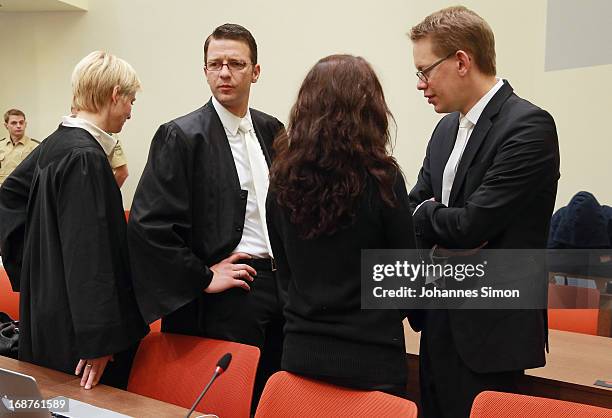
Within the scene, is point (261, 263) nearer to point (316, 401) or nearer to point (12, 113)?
point (316, 401)

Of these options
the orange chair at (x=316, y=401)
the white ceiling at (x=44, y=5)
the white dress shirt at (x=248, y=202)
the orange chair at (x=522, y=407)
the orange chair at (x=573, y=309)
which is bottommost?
the orange chair at (x=573, y=309)

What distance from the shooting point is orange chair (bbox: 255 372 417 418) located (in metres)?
1.56

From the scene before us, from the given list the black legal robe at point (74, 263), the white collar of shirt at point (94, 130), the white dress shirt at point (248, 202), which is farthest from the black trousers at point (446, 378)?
the white collar of shirt at point (94, 130)

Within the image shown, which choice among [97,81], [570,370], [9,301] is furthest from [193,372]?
[9,301]

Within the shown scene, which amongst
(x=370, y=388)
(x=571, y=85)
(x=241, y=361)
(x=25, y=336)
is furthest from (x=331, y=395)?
(x=571, y=85)

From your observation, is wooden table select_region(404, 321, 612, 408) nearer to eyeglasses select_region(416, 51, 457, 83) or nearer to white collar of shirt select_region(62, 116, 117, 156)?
eyeglasses select_region(416, 51, 457, 83)

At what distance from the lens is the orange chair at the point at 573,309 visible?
2.76m

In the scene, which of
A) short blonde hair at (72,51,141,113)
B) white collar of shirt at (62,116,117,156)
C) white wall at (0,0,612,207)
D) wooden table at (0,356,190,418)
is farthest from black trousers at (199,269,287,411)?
white wall at (0,0,612,207)

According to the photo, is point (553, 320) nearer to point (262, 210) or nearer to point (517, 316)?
point (517, 316)

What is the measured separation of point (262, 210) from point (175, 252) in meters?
0.33

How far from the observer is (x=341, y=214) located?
5.19 ft

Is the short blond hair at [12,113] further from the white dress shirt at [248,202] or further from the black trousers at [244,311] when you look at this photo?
the black trousers at [244,311]

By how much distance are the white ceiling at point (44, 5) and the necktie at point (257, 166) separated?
205 inches

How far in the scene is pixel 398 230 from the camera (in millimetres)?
1635
